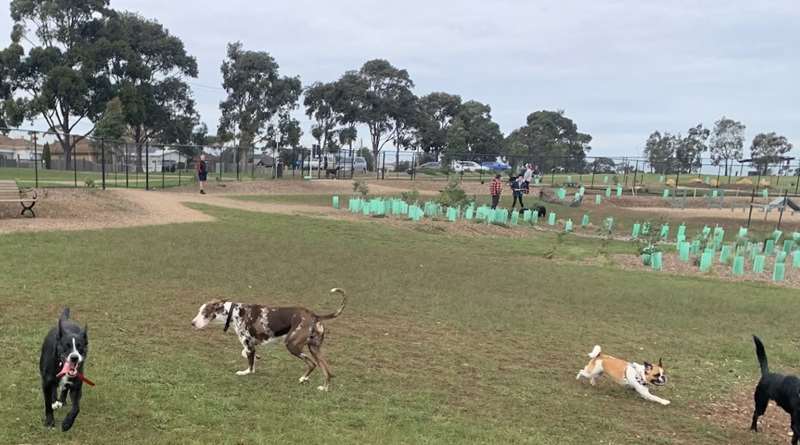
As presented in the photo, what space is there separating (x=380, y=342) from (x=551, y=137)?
89.0m

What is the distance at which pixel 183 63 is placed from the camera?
59.8 metres

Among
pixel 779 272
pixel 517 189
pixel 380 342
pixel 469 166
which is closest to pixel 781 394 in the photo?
pixel 380 342

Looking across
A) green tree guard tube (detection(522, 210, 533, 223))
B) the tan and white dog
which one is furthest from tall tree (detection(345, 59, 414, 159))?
the tan and white dog

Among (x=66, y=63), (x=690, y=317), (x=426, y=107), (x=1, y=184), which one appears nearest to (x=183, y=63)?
(x=66, y=63)

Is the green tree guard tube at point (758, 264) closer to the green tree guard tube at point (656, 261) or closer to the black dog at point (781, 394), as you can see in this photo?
the green tree guard tube at point (656, 261)

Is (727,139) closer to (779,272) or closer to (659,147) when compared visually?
(659,147)

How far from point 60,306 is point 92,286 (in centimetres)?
139

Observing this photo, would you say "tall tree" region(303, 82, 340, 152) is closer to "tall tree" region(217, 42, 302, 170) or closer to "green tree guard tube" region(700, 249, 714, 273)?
"tall tree" region(217, 42, 302, 170)

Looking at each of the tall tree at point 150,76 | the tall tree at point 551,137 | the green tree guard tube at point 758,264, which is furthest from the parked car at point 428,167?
the green tree guard tube at point 758,264

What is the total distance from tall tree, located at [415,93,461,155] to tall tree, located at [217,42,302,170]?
1963cm

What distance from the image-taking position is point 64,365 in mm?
4117

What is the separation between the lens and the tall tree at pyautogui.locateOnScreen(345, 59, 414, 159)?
7156 cm

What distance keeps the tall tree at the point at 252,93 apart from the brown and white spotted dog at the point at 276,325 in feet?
189

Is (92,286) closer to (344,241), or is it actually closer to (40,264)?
(40,264)
